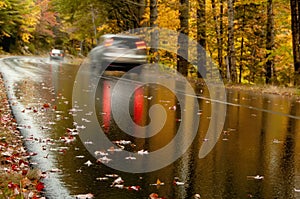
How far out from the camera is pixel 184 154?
19.5ft

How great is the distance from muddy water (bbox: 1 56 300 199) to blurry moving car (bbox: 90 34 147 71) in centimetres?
962

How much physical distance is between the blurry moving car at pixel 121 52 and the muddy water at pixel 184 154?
31.6 ft

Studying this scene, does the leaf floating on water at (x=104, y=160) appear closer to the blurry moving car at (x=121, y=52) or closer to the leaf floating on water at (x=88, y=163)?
the leaf floating on water at (x=88, y=163)

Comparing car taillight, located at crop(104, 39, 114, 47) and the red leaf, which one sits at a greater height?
car taillight, located at crop(104, 39, 114, 47)

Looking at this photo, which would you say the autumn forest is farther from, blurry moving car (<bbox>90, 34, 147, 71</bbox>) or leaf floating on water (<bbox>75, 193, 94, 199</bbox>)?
leaf floating on water (<bbox>75, 193, 94, 199</bbox>)

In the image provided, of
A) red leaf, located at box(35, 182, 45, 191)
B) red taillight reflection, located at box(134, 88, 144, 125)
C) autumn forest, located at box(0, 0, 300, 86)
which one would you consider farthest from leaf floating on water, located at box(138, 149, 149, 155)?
autumn forest, located at box(0, 0, 300, 86)

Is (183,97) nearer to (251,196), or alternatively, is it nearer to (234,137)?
(234,137)

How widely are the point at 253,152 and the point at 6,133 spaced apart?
3.60m

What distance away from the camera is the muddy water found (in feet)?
14.5

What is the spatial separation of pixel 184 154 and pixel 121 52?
49.1 ft

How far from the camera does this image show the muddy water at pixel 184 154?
4.41 meters

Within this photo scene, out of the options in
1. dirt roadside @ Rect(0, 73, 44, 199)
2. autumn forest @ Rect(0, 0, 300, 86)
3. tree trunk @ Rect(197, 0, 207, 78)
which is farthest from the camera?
tree trunk @ Rect(197, 0, 207, 78)

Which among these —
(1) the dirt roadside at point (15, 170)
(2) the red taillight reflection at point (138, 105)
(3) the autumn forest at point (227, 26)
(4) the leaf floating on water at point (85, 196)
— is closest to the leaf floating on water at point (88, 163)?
(1) the dirt roadside at point (15, 170)

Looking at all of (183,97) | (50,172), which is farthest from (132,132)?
(183,97)
